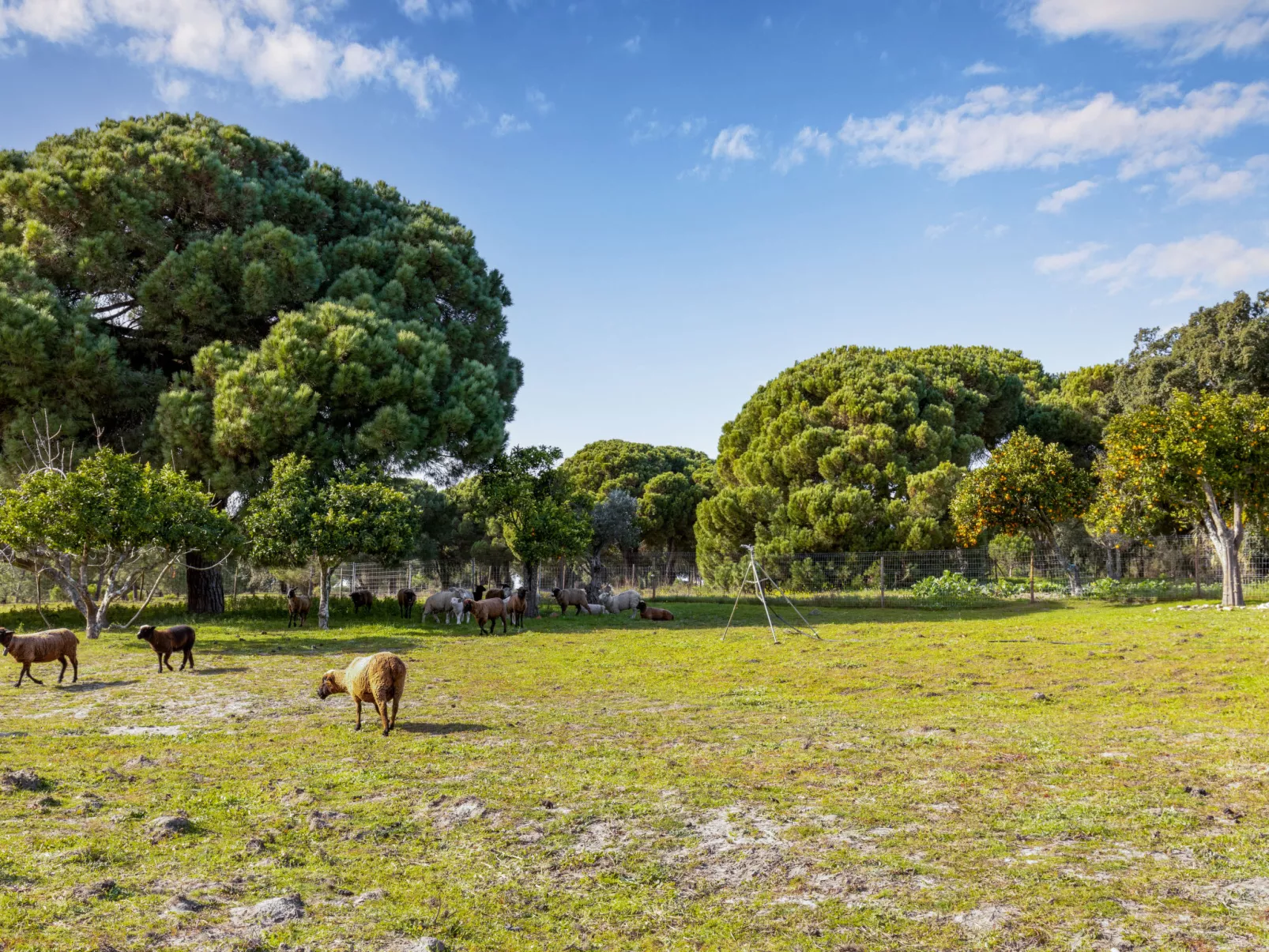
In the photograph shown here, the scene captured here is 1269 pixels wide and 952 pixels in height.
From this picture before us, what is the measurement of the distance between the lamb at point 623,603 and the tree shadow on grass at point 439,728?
20.9 metres

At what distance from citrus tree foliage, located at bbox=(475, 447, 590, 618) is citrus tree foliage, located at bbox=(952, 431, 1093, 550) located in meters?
15.8

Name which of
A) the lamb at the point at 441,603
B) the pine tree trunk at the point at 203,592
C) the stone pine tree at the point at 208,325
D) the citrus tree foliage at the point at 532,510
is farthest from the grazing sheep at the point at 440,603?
the pine tree trunk at the point at 203,592

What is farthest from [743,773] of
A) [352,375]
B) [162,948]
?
[352,375]

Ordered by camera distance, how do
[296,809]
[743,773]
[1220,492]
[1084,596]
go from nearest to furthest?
[296,809], [743,773], [1220,492], [1084,596]

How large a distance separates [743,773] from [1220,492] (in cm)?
2419

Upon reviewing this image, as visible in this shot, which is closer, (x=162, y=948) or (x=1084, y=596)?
(x=162, y=948)

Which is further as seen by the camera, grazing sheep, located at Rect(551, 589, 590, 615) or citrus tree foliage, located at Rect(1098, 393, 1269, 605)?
grazing sheep, located at Rect(551, 589, 590, 615)

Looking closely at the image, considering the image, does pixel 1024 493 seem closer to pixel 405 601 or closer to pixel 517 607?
pixel 517 607

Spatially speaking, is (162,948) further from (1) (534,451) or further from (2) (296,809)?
(1) (534,451)

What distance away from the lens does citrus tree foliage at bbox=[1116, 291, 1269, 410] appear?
131ft

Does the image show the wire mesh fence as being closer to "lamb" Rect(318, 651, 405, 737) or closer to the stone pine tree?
the stone pine tree

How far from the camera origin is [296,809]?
707 centimetres

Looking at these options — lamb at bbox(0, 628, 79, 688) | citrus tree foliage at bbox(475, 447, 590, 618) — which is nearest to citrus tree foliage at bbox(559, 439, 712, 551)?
citrus tree foliage at bbox(475, 447, 590, 618)

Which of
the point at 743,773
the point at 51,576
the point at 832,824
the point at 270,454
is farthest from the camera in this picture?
the point at 270,454
